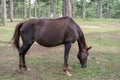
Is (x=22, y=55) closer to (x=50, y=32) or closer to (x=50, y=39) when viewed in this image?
(x=50, y=39)

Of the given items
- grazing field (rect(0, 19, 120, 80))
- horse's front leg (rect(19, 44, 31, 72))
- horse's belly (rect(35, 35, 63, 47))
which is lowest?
grazing field (rect(0, 19, 120, 80))

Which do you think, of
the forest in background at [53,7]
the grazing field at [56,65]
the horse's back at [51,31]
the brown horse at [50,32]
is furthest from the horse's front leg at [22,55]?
the forest in background at [53,7]

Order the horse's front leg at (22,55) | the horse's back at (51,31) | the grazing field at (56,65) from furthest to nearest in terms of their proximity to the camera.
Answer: the horse's front leg at (22,55)
the horse's back at (51,31)
the grazing field at (56,65)

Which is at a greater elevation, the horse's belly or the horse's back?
the horse's back

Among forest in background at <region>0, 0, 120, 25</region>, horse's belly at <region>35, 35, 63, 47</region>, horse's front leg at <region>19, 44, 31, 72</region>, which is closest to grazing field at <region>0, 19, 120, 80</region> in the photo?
horse's front leg at <region>19, 44, 31, 72</region>

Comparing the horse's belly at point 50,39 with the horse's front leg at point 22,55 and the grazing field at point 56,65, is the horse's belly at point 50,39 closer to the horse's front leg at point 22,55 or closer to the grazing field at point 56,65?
the horse's front leg at point 22,55

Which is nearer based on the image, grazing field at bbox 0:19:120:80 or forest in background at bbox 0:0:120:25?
grazing field at bbox 0:19:120:80

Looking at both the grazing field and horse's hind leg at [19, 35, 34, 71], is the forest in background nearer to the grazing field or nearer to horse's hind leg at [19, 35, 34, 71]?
the grazing field

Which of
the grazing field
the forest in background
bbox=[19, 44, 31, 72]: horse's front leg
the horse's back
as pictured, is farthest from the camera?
the forest in background

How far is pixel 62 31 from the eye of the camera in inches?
295

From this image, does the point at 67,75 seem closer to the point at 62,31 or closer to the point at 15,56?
the point at 62,31

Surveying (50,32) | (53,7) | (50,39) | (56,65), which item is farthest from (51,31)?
(53,7)

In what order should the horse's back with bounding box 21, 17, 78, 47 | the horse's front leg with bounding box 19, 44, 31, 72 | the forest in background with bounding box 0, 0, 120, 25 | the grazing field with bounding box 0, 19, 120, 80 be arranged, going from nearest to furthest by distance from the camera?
the grazing field with bounding box 0, 19, 120, 80 → the horse's back with bounding box 21, 17, 78, 47 → the horse's front leg with bounding box 19, 44, 31, 72 → the forest in background with bounding box 0, 0, 120, 25

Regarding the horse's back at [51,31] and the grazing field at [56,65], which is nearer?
the grazing field at [56,65]
